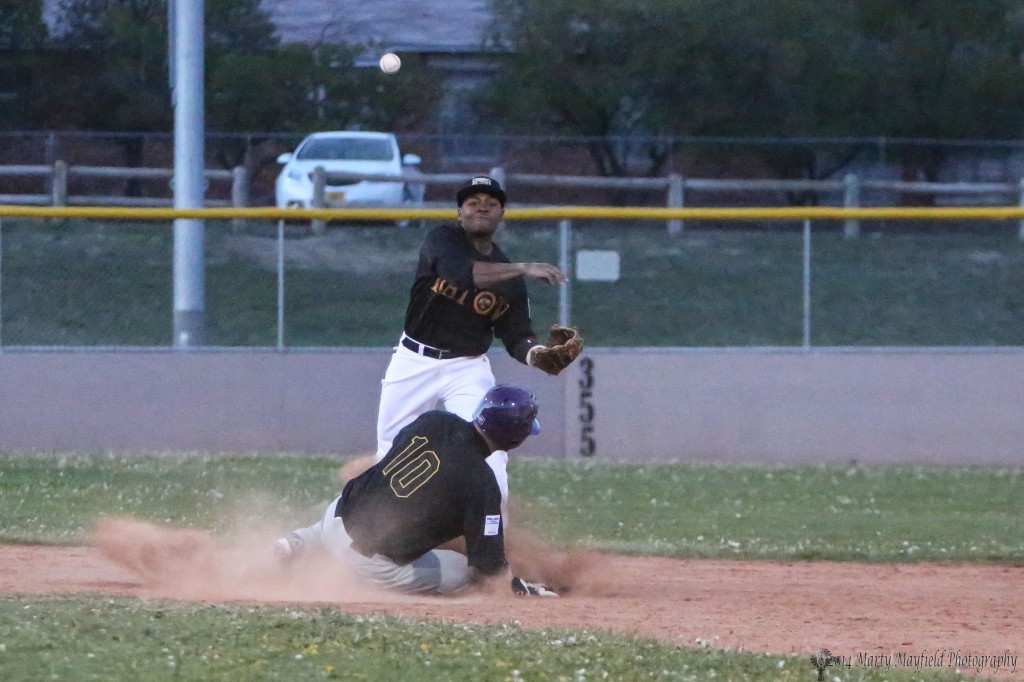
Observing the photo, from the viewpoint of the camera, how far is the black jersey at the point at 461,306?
23.5ft

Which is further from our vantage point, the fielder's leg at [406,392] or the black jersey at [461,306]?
the fielder's leg at [406,392]

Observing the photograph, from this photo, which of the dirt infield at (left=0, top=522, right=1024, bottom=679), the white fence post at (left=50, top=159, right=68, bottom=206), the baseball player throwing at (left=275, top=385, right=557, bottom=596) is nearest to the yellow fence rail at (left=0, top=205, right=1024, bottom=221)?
the dirt infield at (left=0, top=522, right=1024, bottom=679)

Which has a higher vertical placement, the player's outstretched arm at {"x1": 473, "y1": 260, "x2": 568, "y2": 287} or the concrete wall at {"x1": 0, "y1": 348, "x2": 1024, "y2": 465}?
the player's outstretched arm at {"x1": 473, "y1": 260, "x2": 568, "y2": 287}

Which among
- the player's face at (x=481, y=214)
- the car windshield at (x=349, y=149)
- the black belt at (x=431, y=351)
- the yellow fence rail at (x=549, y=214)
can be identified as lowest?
the black belt at (x=431, y=351)

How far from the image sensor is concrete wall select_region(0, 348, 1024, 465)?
12.6 metres

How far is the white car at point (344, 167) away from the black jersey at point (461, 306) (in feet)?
40.0

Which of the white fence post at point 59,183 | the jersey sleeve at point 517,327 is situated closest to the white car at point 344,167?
the white fence post at point 59,183

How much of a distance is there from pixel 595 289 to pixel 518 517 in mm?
4428

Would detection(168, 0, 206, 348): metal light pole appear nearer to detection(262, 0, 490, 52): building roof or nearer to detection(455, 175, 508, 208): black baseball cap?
detection(455, 175, 508, 208): black baseball cap

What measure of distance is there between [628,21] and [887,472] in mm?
12591

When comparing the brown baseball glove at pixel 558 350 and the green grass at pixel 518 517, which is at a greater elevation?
the brown baseball glove at pixel 558 350

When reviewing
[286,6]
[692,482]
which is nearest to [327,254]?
[692,482]

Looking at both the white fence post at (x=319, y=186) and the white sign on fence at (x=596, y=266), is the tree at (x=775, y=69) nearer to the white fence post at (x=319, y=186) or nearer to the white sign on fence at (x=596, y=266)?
the white fence post at (x=319, y=186)

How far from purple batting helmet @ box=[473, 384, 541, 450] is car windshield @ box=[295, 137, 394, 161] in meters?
15.4
